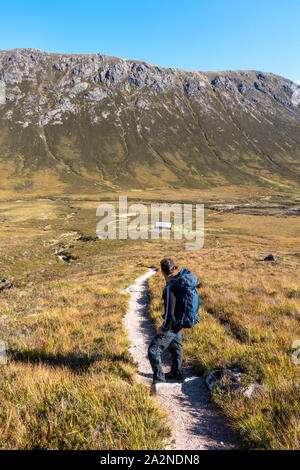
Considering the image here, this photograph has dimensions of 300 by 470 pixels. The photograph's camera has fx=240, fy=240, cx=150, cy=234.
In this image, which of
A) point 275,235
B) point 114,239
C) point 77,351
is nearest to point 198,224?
point 275,235

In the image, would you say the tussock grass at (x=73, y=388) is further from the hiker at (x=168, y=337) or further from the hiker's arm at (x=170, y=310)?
the hiker's arm at (x=170, y=310)

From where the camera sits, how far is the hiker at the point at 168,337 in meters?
5.21

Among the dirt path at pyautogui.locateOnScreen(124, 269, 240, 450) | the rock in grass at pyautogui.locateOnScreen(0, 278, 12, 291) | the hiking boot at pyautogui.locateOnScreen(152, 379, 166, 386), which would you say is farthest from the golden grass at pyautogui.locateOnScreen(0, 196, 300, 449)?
the rock in grass at pyautogui.locateOnScreen(0, 278, 12, 291)

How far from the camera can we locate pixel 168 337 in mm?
5484

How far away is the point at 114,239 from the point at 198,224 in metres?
36.9

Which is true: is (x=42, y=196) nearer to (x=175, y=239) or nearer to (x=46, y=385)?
(x=175, y=239)

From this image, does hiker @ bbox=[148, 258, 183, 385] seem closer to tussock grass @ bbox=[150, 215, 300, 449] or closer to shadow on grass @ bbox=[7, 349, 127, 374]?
tussock grass @ bbox=[150, 215, 300, 449]

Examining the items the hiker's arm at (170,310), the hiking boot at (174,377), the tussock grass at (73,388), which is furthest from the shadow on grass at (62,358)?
the hiker's arm at (170,310)

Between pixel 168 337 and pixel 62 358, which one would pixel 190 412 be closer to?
pixel 168 337

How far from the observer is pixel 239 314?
9.25 metres

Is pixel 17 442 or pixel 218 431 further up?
pixel 17 442

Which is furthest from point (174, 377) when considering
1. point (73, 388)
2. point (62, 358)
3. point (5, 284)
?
point (5, 284)
